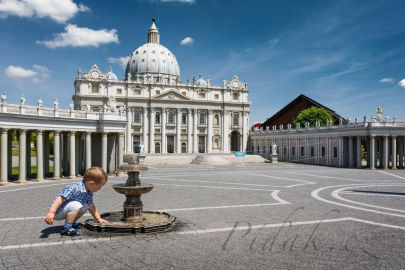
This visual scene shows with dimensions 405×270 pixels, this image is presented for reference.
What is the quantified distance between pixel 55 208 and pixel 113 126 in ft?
91.9

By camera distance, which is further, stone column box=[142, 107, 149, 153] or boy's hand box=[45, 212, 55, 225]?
stone column box=[142, 107, 149, 153]

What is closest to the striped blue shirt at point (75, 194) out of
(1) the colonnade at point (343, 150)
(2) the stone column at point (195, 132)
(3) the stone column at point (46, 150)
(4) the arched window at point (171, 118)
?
(3) the stone column at point (46, 150)

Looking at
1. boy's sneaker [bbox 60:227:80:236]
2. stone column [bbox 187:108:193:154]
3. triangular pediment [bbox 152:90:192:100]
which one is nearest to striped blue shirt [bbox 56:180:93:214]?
boy's sneaker [bbox 60:227:80:236]

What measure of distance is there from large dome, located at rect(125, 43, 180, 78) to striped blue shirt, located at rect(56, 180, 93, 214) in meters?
106

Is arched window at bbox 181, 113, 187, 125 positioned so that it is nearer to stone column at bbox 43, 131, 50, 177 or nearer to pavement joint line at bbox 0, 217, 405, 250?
stone column at bbox 43, 131, 50, 177

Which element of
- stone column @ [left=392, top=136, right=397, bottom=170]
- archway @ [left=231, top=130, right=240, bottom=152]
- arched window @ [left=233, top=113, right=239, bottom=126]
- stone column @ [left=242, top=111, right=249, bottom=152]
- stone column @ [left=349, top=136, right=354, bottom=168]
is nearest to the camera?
stone column @ [left=392, top=136, right=397, bottom=170]

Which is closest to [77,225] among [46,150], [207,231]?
[207,231]

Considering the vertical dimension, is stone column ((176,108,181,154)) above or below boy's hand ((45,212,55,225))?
above

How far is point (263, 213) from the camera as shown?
16609mm

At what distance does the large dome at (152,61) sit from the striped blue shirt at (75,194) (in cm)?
10621

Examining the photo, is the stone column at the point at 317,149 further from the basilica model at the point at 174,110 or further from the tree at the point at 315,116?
the basilica model at the point at 174,110

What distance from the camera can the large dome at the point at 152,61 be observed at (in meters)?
115

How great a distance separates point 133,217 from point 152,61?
349 ft

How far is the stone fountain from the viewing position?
12547mm
